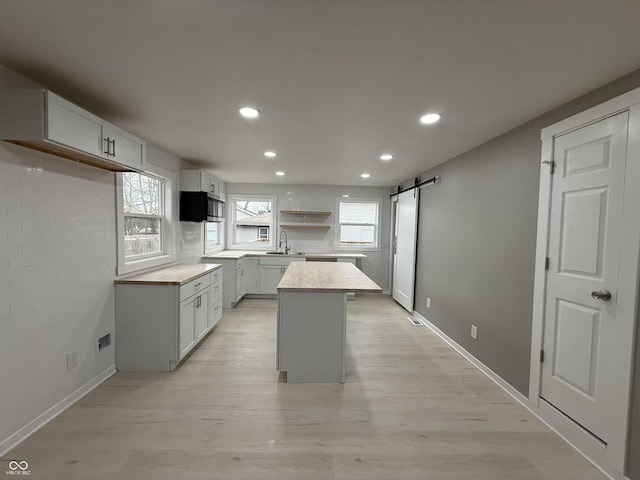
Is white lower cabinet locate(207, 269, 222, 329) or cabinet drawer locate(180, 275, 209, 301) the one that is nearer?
cabinet drawer locate(180, 275, 209, 301)

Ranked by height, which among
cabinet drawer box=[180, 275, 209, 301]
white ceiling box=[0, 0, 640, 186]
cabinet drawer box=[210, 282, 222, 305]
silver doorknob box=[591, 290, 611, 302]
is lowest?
cabinet drawer box=[210, 282, 222, 305]

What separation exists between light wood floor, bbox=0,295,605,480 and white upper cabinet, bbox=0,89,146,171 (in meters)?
1.88

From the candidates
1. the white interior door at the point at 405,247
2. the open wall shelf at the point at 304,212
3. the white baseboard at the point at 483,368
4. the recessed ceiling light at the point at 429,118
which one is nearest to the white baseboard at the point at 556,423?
the white baseboard at the point at 483,368

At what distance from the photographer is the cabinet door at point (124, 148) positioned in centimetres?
206

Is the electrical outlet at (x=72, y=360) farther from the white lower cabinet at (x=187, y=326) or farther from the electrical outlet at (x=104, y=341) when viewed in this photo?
the white lower cabinet at (x=187, y=326)

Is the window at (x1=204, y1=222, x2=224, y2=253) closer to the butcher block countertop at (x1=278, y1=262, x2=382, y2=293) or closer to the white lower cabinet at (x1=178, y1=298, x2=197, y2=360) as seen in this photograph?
the white lower cabinet at (x1=178, y1=298, x2=197, y2=360)

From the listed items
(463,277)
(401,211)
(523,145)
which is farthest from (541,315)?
(401,211)

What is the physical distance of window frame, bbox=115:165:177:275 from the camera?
2.55 meters

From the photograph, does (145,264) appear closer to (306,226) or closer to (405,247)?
(306,226)

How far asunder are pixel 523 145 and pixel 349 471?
9.00ft

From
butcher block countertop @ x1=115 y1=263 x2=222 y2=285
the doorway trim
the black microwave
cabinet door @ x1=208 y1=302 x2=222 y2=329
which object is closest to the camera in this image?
the doorway trim

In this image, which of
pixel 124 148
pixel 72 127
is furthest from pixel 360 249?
pixel 72 127

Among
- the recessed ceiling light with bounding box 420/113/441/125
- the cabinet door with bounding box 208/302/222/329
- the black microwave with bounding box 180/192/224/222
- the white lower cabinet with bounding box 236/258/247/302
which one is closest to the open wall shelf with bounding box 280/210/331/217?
the white lower cabinet with bounding box 236/258/247/302

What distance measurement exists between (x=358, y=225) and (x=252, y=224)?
2292 millimetres
